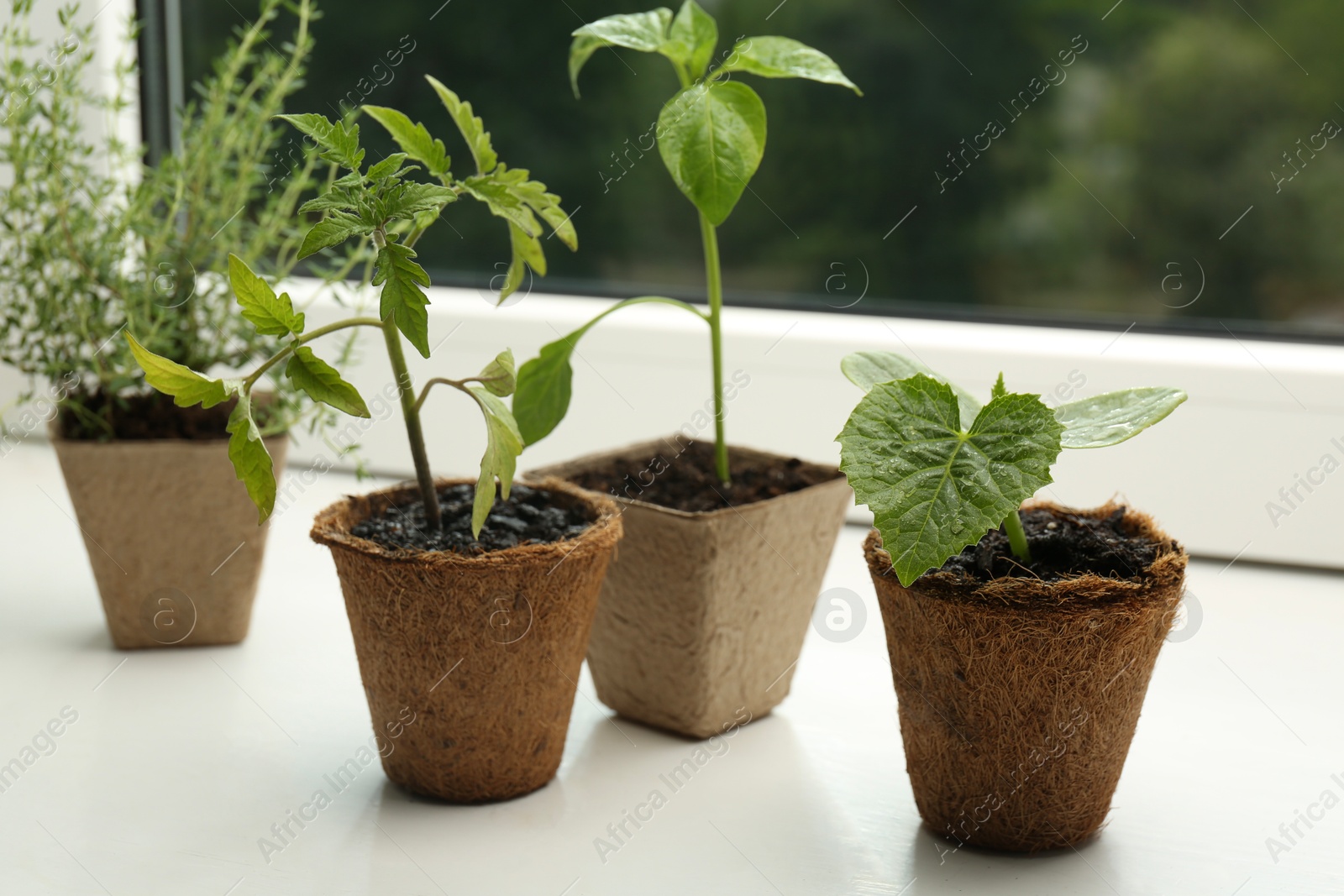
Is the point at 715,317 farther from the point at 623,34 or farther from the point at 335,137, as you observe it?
the point at 335,137

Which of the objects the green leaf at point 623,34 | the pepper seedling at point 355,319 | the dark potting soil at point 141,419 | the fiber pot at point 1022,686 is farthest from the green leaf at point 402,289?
the dark potting soil at point 141,419

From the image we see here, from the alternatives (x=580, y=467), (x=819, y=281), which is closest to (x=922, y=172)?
(x=819, y=281)

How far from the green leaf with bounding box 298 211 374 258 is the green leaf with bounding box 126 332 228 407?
5.0 inches

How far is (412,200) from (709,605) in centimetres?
48

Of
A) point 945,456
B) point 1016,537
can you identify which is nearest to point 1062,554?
point 1016,537

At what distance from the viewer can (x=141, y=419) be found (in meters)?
1.43

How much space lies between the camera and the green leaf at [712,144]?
107 cm

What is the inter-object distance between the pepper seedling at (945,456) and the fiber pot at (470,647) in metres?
0.28

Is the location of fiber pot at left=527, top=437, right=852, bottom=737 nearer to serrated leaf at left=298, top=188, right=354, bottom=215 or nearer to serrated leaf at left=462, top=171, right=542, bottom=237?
serrated leaf at left=462, top=171, right=542, bottom=237

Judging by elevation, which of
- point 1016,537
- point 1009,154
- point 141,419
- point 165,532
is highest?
point 1016,537

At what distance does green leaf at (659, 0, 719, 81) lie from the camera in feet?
3.94

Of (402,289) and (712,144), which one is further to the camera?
(712,144)

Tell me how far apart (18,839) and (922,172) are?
6400 millimetres

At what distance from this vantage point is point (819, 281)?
713cm
